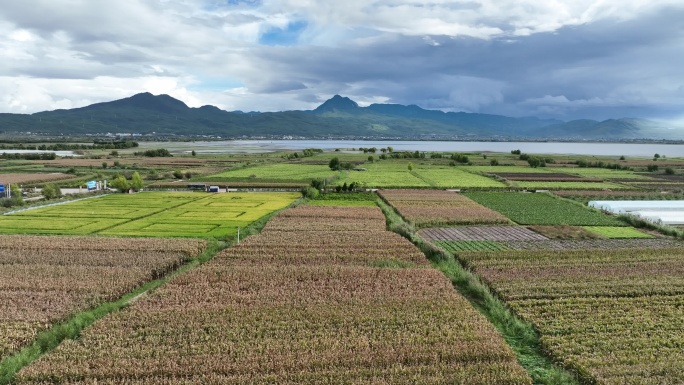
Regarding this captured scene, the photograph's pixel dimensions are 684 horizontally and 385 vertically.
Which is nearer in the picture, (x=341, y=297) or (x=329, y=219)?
(x=341, y=297)

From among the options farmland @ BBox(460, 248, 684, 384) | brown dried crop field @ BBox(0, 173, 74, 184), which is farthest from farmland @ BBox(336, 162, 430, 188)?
brown dried crop field @ BBox(0, 173, 74, 184)

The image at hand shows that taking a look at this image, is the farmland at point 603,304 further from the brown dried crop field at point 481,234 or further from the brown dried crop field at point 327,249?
the brown dried crop field at point 481,234

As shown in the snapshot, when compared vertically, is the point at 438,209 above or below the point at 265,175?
below

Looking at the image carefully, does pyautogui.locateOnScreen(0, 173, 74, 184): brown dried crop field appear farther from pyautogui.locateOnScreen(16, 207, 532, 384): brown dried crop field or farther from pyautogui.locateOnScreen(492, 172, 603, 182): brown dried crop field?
pyautogui.locateOnScreen(492, 172, 603, 182): brown dried crop field

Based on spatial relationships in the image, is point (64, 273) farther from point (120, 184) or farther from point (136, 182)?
point (136, 182)

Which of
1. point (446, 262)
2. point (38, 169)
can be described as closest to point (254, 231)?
point (446, 262)

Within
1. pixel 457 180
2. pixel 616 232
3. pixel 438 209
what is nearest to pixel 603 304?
pixel 616 232
